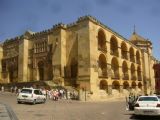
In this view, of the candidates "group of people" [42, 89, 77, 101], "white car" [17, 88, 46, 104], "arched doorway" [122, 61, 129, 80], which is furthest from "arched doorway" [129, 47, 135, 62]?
"white car" [17, 88, 46, 104]

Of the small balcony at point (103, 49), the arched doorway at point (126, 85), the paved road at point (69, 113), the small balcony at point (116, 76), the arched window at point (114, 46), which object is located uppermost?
the arched window at point (114, 46)

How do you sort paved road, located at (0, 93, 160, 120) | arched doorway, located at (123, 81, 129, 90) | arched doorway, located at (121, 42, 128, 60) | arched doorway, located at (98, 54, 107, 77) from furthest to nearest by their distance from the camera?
arched doorway, located at (121, 42, 128, 60) < arched doorway, located at (123, 81, 129, 90) < arched doorway, located at (98, 54, 107, 77) < paved road, located at (0, 93, 160, 120)

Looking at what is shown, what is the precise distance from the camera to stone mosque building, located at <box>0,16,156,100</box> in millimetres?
37656

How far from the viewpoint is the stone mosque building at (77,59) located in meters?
37.7

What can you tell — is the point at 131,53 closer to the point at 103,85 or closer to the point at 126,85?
the point at 126,85

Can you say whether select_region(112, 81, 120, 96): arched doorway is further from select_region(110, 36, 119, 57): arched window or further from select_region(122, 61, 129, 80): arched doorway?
select_region(110, 36, 119, 57): arched window

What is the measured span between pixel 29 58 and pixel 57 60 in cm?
835

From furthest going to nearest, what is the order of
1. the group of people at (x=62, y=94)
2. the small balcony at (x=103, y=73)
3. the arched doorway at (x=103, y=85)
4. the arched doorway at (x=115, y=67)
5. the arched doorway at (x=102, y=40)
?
the arched doorway at (x=115, y=67), the arched doorway at (x=102, y=40), the arched doorway at (x=103, y=85), the small balcony at (x=103, y=73), the group of people at (x=62, y=94)

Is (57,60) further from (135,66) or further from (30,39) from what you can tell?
(135,66)

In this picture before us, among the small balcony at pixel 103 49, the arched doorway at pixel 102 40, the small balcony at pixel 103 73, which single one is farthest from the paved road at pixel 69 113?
the arched doorway at pixel 102 40

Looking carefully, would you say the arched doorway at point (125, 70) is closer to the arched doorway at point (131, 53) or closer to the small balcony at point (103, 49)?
the arched doorway at point (131, 53)

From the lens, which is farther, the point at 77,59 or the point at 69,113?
the point at 77,59

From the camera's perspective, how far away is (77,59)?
39.6 m

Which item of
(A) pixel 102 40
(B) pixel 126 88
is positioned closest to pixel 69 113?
(A) pixel 102 40
